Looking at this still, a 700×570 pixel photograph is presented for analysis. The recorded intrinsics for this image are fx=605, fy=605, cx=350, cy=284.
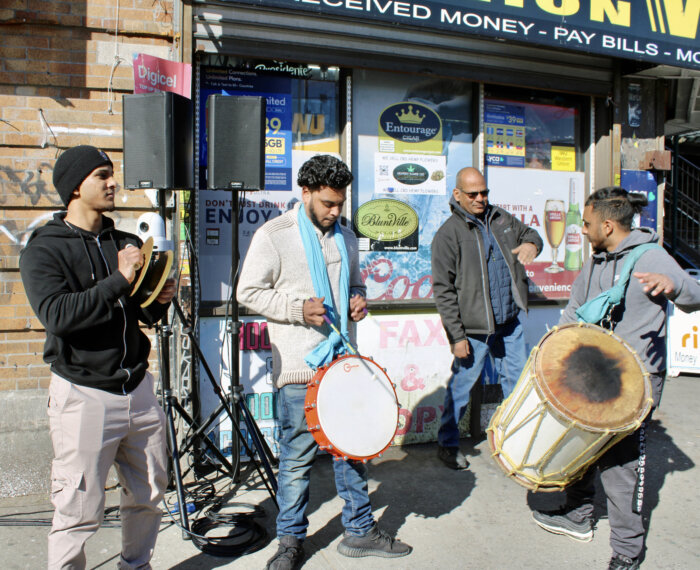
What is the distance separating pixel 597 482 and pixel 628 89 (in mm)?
3618

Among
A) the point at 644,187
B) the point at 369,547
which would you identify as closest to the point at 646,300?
the point at 369,547

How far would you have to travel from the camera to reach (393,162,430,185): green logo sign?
4965 mm

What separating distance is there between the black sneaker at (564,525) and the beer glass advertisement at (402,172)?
6.32 feet

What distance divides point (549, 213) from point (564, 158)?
1.88 ft

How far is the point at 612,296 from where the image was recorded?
119 inches

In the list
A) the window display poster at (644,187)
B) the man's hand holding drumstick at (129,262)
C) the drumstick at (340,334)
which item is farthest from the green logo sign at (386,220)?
the man's hand holding drumstick at (129,262)

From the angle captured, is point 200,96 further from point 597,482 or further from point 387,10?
point 597,482

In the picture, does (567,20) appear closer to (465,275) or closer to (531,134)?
(531,134)

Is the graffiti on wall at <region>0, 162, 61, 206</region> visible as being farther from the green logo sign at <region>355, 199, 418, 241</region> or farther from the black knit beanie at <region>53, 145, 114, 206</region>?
the green logo sign at <region>355, 199, 418, 241</region>

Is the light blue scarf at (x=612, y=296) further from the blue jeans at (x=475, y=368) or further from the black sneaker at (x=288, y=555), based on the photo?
the black sneaker at (x=288, y=555)

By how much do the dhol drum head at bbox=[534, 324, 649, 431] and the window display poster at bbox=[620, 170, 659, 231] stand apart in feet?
10.8

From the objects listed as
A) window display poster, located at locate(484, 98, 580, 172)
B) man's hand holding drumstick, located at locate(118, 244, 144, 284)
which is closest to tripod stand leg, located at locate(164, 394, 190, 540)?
man's hand holding drumstick, located at locate(118, 244, 144, 284)

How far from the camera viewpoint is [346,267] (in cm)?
318

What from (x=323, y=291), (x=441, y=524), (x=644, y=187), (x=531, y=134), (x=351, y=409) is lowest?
(x=441, y=524)
